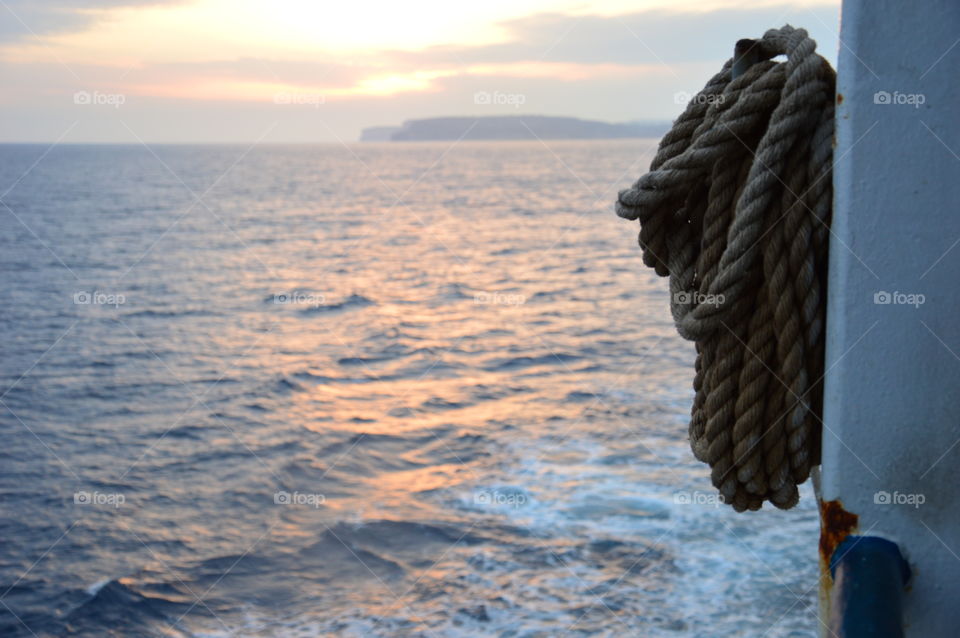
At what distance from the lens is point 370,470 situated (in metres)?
8.78

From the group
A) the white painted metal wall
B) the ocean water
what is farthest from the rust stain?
the ocean water

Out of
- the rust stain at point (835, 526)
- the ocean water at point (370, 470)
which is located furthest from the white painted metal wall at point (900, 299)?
the ocean water at point (370, 470)

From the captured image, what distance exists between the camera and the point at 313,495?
822cm

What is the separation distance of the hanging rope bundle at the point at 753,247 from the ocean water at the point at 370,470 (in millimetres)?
4653

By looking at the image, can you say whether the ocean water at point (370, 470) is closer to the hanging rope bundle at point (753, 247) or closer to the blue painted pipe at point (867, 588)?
the hanging rope bundle at point (753, 247)

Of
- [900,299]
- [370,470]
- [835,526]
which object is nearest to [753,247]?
[900,299]

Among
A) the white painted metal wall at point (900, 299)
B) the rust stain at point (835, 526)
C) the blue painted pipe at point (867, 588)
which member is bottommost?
the blue painted pipe at point (867, 588)

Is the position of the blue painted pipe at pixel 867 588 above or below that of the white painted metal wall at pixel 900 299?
below

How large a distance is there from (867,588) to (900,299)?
36 centimetres

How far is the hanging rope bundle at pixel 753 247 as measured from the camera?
1.21m

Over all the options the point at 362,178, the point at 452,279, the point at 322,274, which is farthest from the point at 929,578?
the point at 362,178

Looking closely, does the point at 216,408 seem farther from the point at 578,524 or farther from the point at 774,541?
the point at 774,541

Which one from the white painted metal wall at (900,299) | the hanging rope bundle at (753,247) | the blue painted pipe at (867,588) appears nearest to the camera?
the blue painted pipe at (867,588)

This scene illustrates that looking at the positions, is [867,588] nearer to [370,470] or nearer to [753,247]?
[753,247]
